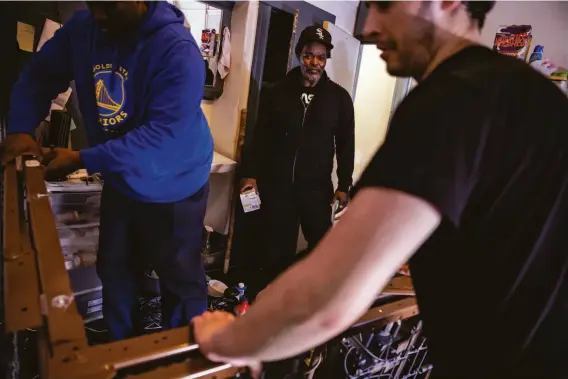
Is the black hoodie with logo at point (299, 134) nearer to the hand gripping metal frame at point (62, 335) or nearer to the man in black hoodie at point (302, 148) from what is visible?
the man in black hoodie at point (302, 148)

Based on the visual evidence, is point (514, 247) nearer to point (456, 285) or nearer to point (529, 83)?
point (456, 285)

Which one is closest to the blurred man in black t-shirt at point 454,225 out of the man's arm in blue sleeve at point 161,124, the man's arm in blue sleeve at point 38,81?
the man's arm in blue sleeve at point 161,124

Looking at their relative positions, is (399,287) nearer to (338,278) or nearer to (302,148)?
(338,278)

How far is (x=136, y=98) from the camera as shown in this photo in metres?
1.18

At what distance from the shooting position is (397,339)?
3.07ft

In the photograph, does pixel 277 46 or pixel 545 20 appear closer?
pixel 545 20

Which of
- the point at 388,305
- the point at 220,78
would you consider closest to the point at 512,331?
the point at 388,305

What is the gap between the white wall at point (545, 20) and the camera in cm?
236

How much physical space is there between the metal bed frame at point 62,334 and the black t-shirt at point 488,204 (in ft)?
0.62

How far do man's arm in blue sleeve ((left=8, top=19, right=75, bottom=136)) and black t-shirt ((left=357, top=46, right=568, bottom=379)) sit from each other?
4.00 feet

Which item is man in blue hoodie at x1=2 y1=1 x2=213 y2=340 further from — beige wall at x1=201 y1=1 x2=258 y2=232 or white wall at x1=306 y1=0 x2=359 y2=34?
white wall at x1=306 y1=0 x2=359 y2=34

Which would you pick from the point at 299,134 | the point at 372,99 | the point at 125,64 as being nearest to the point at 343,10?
the point at 372,99

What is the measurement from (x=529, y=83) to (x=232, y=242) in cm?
245

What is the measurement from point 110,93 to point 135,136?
0.22 meters
